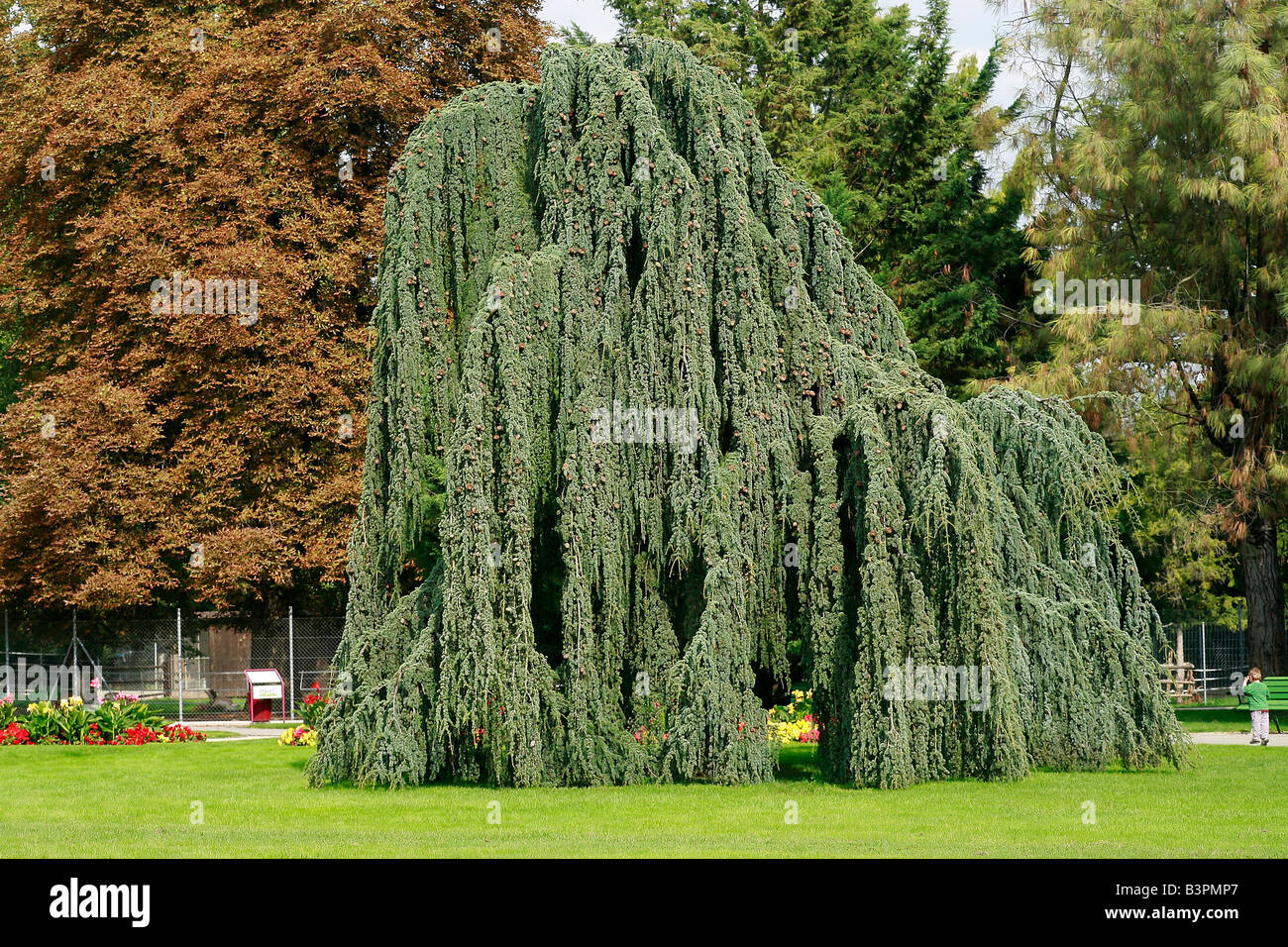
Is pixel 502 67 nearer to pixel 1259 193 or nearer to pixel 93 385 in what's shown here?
pixel 93 385

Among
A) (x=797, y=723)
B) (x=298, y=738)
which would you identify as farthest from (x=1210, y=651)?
(x=298, y=738)

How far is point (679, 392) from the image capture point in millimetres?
12227

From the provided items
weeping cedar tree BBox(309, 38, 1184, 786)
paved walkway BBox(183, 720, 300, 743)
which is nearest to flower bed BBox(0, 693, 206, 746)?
paved walkway BBox(183, 720, 300, 743)

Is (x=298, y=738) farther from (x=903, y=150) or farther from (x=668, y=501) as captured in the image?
(x=903, y=150)

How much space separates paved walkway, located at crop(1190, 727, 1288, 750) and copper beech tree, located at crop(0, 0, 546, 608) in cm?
1456

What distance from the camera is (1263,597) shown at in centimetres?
2278

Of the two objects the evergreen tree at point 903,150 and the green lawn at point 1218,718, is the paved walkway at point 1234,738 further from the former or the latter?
the evergreen tree at point 903,150

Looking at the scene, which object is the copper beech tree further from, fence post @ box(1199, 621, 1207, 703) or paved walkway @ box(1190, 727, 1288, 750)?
fence post @ box(1199, 621, 1207, 703)

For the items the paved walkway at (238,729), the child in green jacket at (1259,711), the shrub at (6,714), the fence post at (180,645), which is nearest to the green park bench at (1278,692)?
the child in green jacket at (1259,711)

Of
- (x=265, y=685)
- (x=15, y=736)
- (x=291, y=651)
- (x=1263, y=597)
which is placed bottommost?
(x=15, y=736)

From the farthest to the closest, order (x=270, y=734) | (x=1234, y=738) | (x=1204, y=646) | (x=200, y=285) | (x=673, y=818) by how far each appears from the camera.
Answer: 1. (x=1204, y=646)
2. (x=200, y=285)
3. (x=270, y=734)
4. (x=1234, y=738)
5. (x=673, y=818)

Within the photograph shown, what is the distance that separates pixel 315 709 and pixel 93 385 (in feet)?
28.8

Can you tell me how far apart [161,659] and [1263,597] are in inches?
796
